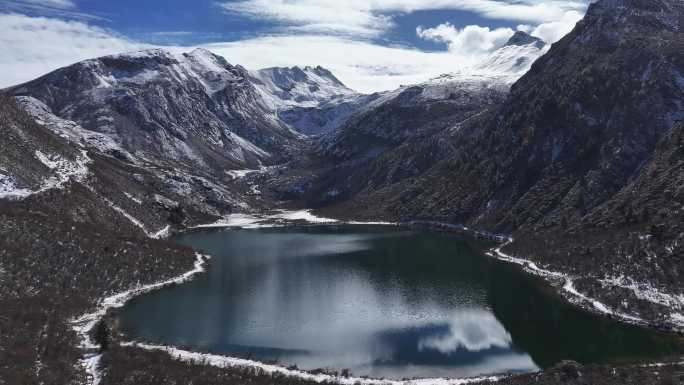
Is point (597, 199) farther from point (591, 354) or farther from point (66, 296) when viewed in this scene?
point (66, 296)

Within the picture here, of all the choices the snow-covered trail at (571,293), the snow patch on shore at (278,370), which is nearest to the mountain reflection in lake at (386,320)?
the snow patch on shore at (278,370)

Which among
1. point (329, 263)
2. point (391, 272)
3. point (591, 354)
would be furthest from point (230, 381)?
point (329, 263)

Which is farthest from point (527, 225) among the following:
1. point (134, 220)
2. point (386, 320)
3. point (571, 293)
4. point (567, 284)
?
point (134, 220)

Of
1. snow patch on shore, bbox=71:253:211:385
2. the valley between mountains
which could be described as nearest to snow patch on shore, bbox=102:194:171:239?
the valley between mountains

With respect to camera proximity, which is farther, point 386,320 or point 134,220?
point 134,220

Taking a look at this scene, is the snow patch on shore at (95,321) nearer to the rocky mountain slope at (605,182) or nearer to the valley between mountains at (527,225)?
the valley between mountains at (527,225)

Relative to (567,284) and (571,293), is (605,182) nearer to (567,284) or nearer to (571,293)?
(567,284)
